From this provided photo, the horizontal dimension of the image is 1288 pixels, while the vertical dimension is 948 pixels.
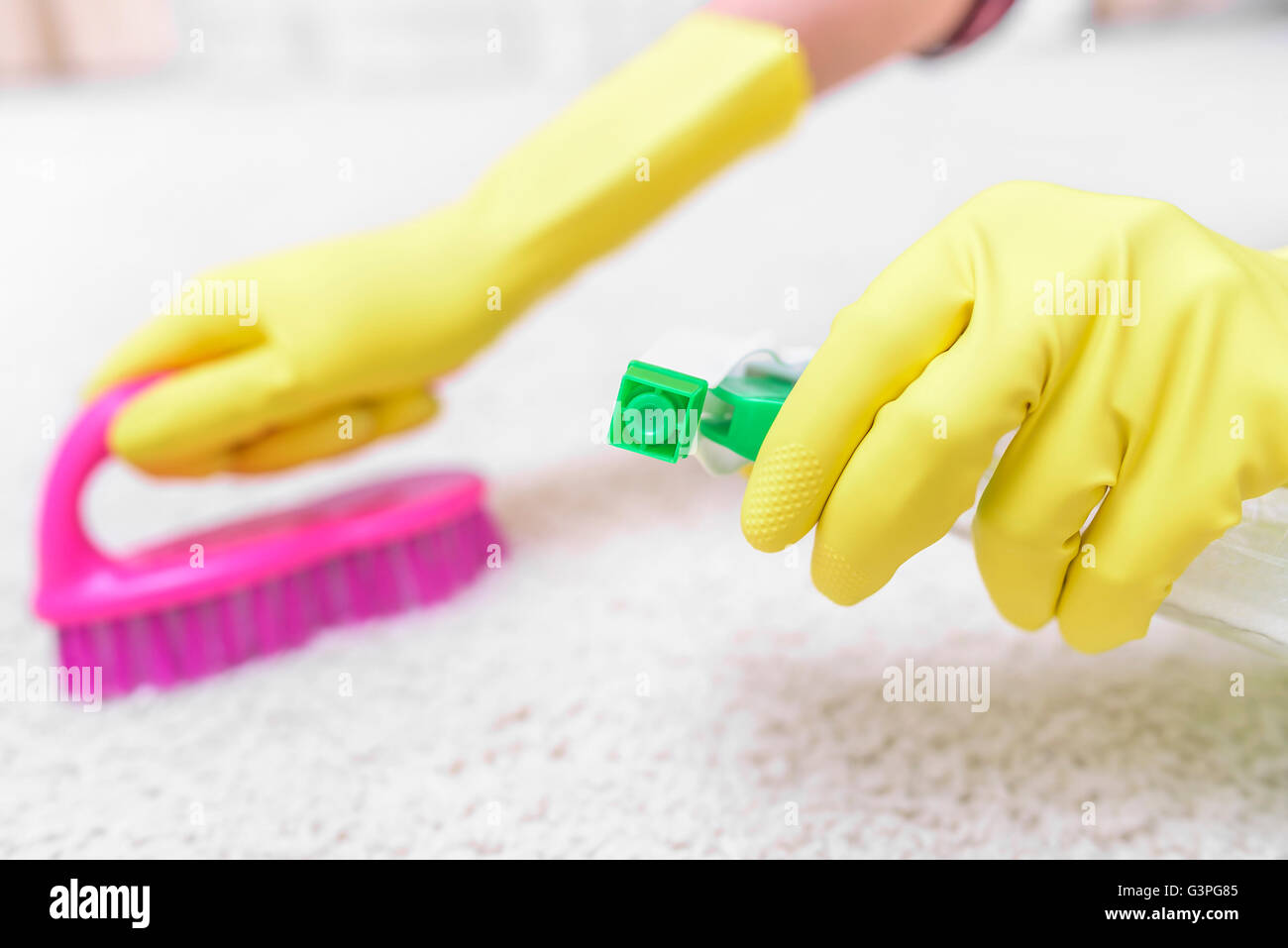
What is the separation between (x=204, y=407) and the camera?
708 millimetres

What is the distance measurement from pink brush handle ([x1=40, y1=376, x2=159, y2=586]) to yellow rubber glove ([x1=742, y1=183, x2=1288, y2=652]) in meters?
0.53

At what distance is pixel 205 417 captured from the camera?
710 millimetres

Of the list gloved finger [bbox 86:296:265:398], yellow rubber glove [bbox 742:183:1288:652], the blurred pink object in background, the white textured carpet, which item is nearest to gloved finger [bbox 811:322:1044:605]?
yellow rubber glove [bbox 742:183:1288:652]

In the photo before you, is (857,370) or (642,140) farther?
(642,140)

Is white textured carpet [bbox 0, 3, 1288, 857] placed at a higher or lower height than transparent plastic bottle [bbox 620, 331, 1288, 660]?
lower

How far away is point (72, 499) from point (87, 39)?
3.05m

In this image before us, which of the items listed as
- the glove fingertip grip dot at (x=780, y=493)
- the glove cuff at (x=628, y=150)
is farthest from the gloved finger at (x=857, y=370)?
the glove cuff at (x=628, y=150)

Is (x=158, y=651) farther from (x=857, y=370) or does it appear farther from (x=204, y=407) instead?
(x=857, y=370)

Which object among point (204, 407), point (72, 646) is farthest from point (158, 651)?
point (204, 407)

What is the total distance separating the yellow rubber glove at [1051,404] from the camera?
0.43 meters

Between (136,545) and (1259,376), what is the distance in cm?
87

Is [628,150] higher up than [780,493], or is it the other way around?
[628,150]

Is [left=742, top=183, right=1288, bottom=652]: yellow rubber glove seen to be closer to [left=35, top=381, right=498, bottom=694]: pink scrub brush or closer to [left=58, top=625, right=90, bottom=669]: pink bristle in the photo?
[left=35, top=381, right=498, bottom=694]: pink scrub brush

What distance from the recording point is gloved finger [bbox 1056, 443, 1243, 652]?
0.43 m
